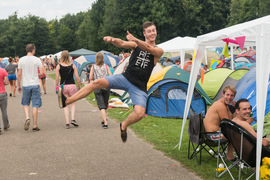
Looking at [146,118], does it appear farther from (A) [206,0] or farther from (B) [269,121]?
(A) [206,0]

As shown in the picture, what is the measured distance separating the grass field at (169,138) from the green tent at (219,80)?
14.2ft

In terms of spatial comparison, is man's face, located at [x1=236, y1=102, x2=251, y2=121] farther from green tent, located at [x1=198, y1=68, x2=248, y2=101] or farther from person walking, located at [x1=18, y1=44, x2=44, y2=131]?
A: green tent, located at [x1=198, y1=68, x2=248, y2=101]

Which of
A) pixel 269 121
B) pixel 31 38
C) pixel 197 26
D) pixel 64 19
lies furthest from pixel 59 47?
pixel 269 121

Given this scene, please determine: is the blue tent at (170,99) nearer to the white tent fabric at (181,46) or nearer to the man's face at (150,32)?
the man's face at (150,32)

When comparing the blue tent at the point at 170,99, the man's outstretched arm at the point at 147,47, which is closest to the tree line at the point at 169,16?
the blue tent at the point at 170,99

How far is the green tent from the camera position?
14.5 metres

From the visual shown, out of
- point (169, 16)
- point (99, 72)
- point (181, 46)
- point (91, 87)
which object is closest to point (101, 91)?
point (99, 72)

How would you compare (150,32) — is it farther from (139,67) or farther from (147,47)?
(139,67)

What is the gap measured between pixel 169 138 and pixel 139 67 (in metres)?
2.74

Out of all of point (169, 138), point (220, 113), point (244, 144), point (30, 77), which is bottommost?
point (169, 138)

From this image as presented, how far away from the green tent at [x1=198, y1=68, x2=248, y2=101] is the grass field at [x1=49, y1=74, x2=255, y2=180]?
4.32 m

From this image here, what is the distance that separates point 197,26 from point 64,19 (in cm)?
8553

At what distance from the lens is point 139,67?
5590mm

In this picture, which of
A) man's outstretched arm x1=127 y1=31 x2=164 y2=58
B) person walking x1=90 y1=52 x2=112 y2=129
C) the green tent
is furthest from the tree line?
man's outstretched arm x1=127 y1=31 x2=164 y2=58
